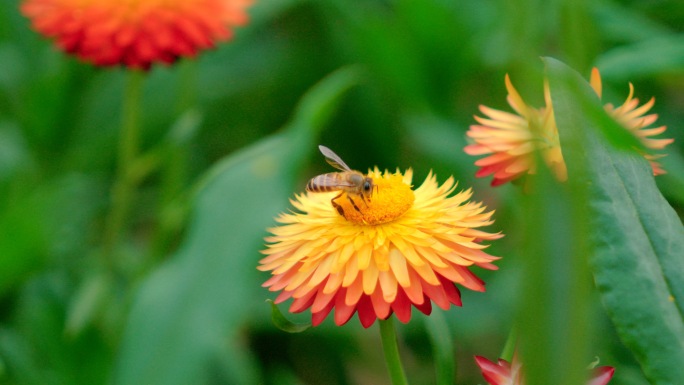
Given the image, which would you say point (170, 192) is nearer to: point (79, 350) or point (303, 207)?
point (79, 350)

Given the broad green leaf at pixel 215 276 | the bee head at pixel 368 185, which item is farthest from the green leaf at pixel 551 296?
the broad green leaf at pixel 215 276

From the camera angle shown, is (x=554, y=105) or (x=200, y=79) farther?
(x=200, y=79)

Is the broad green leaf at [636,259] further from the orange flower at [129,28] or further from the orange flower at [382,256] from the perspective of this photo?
the orange flower at [129,28]

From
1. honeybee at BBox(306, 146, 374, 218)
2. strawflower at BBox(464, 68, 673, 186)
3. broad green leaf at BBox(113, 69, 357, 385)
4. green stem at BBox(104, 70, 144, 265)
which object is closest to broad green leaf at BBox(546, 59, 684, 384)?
strawflower at BBox(464, 68, 673, 186)

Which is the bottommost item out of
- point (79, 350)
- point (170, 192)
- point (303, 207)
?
point (79, 350)

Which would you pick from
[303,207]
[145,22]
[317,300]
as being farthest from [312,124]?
[317,300]

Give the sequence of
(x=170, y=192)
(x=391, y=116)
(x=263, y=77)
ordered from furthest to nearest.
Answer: (x=263, y=77) < (x=391, y=116) < (x=170, y=192)

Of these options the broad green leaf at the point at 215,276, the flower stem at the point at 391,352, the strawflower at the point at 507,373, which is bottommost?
the broad green leaf at the point at 215,276

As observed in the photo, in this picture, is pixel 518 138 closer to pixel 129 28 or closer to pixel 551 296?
pixel 551 296
